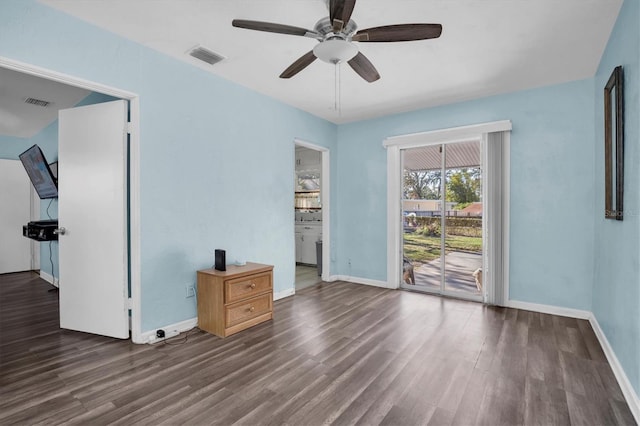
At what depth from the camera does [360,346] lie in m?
2.85

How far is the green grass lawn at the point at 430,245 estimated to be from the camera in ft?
14.6

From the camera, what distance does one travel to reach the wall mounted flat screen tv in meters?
4.57

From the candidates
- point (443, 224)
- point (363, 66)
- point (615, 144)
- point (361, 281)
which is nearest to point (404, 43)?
point (363, 66)

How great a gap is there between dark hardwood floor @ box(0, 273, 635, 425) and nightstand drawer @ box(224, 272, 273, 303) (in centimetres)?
37

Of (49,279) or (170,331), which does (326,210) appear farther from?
(49,279)

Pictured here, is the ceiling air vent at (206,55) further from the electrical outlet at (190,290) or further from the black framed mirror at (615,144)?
the black framed mirror at (615,144)

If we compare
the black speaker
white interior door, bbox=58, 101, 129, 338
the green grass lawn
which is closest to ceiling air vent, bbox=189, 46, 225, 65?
white interior door, bbox=58, 101, 129, 338

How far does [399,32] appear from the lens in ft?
6.92

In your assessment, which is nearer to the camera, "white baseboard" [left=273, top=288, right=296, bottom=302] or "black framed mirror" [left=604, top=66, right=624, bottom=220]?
"black framed mirror" [left=604, top=66, right=624, bottom=220]

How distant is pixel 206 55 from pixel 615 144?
11.8ft

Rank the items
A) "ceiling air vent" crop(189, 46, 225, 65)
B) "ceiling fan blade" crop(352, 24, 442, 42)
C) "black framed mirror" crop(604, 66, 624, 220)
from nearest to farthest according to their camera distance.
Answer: "ceiling fan blade" crop(352, 24, 442, 42), "black framed mirror" crop(604, 66, 624, 220), "ceiling air vent" crop(189, 46, 225, 65)

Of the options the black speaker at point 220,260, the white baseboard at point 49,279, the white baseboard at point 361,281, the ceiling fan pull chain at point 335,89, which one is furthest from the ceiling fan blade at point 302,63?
the white baseboard at point 49,279

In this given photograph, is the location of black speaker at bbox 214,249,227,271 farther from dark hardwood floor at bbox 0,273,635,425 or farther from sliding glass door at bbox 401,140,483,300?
sliding glass door at bbox 401,140,483,300

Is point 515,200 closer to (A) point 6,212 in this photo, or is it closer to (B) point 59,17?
(B) point 59,17
